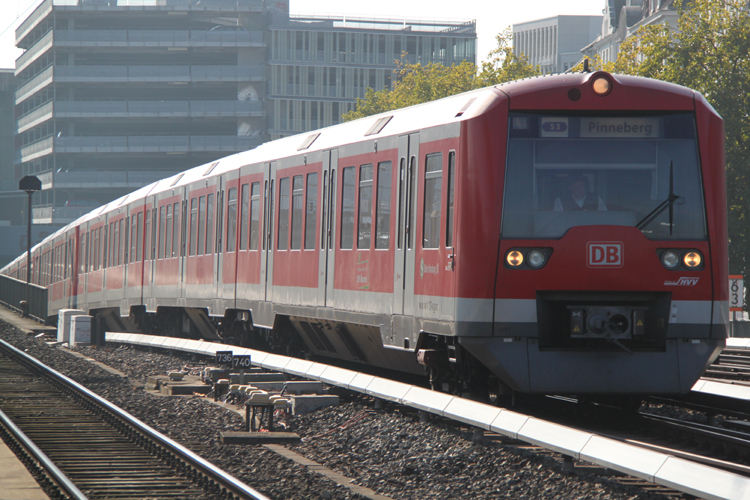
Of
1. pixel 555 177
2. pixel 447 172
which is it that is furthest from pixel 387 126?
pixel 555 177

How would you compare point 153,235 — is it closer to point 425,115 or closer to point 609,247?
point 425,115

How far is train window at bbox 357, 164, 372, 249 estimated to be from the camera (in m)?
12.6

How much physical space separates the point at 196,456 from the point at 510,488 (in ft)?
9.38

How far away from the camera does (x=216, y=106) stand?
10244 cm

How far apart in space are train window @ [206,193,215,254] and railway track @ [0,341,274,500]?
14.5ft

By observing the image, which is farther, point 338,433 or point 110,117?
point 110,117

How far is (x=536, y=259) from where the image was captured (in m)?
9.91

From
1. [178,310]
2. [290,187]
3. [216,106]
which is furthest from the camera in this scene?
[216,106]

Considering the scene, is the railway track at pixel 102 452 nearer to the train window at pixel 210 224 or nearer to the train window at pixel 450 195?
the train window at pixel 450 195

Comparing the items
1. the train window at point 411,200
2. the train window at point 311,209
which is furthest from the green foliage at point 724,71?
the train window at point 411,200

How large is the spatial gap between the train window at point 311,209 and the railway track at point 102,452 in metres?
3.43

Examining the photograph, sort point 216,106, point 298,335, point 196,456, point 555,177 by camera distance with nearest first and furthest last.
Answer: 1. point 196,456
2. point 555,177
3. point 298,335
4. point 216,106

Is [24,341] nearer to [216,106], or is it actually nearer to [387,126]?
[387,126]

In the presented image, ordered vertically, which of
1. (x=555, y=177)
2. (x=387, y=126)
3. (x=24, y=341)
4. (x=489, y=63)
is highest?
(x=489, y=63)
